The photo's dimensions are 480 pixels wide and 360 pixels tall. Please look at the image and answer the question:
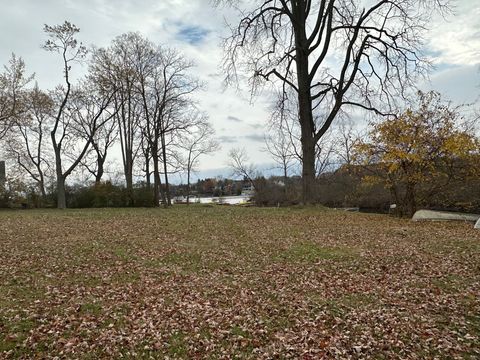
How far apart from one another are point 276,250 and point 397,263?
9.19 ft

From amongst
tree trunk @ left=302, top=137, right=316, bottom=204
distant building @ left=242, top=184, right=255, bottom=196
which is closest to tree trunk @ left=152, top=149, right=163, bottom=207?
tree trunk @ left=302, top=137, right=316, bottom=204

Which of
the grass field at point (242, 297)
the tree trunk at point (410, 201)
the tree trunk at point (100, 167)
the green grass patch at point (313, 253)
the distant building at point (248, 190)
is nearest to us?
the grass field at point (242, 297)

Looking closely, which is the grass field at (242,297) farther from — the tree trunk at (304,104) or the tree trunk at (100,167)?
the tree trunk at (100,167)

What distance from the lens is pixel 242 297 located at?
5.79 meters

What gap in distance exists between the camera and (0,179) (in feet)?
90.9

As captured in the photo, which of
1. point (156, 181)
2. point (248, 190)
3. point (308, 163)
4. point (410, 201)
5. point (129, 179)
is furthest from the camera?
point (248, 190)

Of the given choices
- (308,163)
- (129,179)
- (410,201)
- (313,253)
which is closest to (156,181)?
(129,179)

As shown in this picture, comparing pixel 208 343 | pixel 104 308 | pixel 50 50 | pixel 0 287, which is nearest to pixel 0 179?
pixel 50 50

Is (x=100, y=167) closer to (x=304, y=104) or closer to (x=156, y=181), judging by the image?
(x=156, y=181)

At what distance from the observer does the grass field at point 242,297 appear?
421 centimetres

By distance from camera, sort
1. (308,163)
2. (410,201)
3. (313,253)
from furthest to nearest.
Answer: (308,163)
(410,201)
(313,253)

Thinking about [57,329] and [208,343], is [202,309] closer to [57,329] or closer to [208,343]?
[208,343]

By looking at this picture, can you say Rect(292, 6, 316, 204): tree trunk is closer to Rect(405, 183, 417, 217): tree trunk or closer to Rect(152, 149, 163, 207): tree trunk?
Rect(405, 183, 417, 217): tree trunk

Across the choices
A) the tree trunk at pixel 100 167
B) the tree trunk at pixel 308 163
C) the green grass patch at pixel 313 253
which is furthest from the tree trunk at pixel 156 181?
the green grass patch at pixel 313 253
